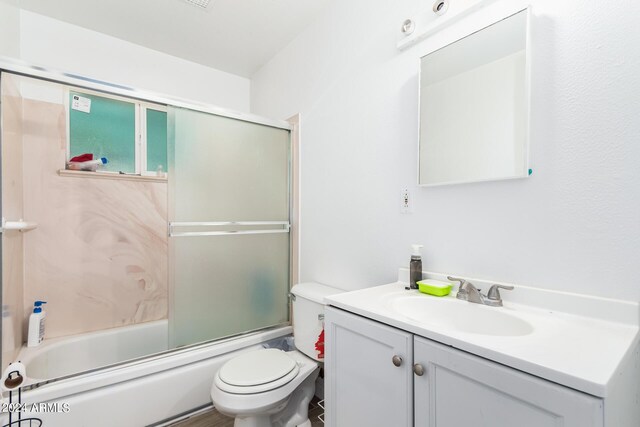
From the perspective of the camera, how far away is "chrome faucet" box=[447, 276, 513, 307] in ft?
3.35

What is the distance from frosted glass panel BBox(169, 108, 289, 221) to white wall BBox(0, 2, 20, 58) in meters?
0.91

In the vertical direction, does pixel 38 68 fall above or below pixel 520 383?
above

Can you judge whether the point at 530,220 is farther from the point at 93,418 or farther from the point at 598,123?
the point at 93,418

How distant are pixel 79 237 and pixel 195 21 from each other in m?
1.64

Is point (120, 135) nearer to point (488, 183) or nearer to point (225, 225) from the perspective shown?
point (225, 225)

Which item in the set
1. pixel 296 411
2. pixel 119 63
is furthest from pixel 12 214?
pixel 296 411

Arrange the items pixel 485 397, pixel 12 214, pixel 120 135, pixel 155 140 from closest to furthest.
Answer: pixel 485 397 < pixel 12 214 < pixel 120 135 < pixel 155 140

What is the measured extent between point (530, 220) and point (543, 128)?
0.31 metres

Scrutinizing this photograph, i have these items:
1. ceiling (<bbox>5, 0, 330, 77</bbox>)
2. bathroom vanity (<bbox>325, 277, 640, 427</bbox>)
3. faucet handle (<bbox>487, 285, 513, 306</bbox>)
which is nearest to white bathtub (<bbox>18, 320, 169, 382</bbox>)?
bathroom vanity (<bbox>325, 277, 640, 427</bbox>)

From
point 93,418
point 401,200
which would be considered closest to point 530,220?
point 401,200

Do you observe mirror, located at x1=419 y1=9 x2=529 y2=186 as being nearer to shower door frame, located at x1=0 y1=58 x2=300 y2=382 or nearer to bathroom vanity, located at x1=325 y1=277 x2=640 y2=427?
bathroom vanity, located at x1=325 y1=277 x2=640 y2=427

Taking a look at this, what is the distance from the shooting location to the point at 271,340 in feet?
6.91

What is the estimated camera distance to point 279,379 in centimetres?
141

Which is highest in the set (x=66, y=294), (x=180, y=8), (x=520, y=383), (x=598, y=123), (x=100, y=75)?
(x=180, y=8)
